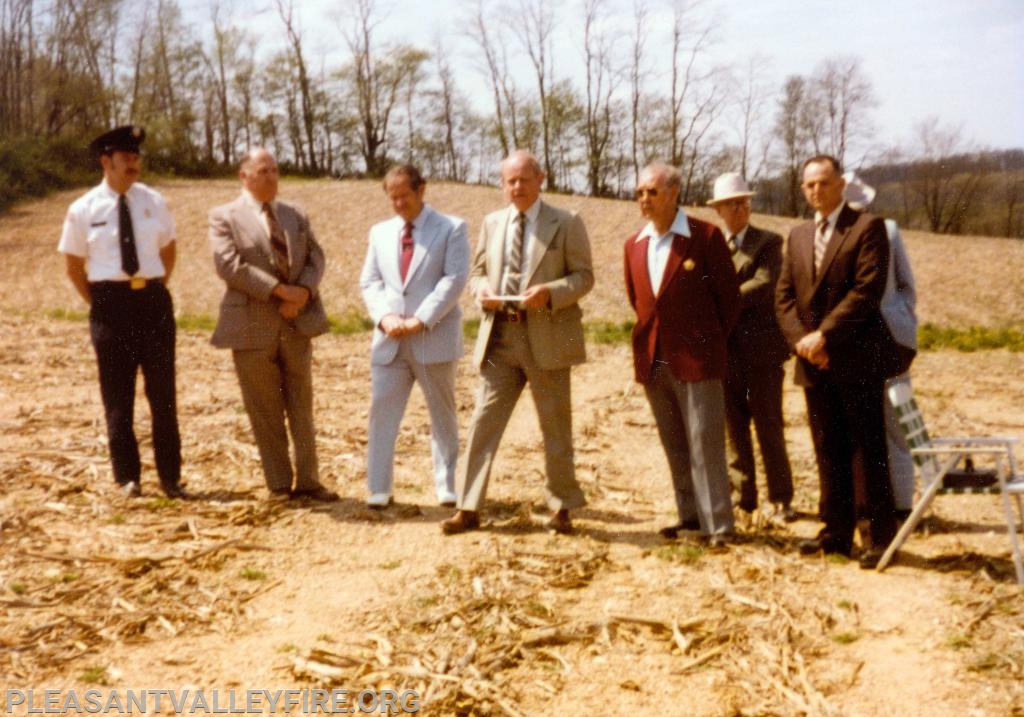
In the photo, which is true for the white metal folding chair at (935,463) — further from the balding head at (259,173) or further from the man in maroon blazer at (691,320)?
the balding head at (259,173)

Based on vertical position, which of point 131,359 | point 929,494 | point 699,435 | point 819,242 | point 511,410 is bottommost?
point 929,494

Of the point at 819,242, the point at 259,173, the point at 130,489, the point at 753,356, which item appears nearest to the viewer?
the point at 819,242

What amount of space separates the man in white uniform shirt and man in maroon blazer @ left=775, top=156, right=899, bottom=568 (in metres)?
3.90

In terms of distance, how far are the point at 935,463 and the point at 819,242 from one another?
1271 mm

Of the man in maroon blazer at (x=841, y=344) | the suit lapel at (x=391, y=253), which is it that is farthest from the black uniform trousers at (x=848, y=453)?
the suit lapel at (x=391, y=253)

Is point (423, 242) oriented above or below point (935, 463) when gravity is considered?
above

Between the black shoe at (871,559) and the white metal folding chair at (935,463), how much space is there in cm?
6

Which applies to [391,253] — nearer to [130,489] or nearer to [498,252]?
[498,252]

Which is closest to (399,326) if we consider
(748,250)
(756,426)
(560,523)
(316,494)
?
(316,494)

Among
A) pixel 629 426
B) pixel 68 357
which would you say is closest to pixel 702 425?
pixel 629 426

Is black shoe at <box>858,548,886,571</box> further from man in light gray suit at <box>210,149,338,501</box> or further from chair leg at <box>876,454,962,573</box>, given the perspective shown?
man in light gray suit at <box>210,149,338,501</box>

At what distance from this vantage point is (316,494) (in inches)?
267

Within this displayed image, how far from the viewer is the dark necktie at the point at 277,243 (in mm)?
6387

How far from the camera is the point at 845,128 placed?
38594 millimetres
